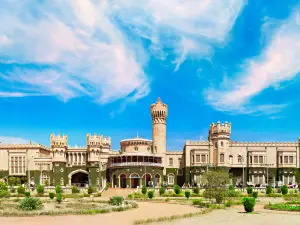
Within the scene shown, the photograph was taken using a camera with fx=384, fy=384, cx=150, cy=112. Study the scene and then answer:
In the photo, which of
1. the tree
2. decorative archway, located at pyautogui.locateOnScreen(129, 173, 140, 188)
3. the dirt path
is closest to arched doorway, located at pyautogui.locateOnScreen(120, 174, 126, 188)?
decorative archway, located at pyautogui.locateOnScreen(129, 173, 140, 188)

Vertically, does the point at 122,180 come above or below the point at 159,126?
below

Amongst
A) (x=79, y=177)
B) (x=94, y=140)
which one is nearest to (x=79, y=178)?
(x=79, y=177)

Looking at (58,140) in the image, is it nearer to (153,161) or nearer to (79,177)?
(79,177)

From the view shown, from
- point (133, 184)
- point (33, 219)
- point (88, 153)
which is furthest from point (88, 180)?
point (33, 219)

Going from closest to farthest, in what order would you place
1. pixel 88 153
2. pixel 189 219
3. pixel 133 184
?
pixel 189 219, pixel 133 184, pixel 88 153

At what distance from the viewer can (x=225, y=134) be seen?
264 ft

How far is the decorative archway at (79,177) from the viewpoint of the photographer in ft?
273

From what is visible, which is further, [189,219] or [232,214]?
[232,214]

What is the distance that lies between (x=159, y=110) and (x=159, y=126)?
11.7ft

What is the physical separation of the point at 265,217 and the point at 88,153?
56507 mm

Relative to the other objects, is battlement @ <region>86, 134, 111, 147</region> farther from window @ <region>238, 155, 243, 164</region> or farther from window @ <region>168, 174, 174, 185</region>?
window @ <region>238, 155, 243, 164</region>

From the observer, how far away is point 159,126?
282ft

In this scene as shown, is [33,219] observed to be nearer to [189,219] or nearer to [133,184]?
[189,219]

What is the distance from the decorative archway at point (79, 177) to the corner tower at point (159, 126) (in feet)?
53.9
